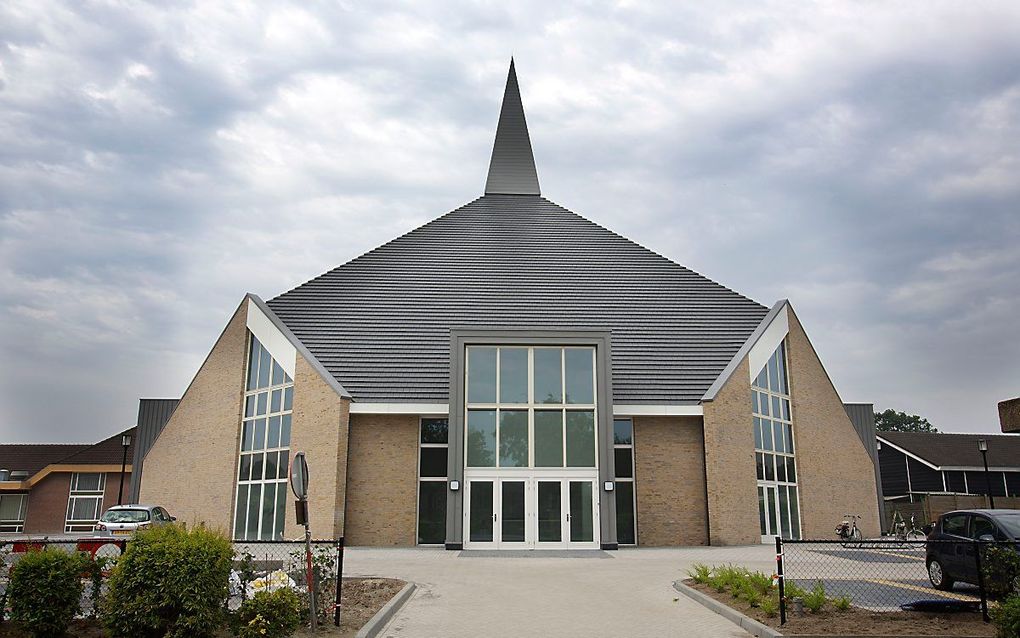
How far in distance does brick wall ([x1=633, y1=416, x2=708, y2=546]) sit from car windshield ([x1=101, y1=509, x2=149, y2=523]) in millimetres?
15878

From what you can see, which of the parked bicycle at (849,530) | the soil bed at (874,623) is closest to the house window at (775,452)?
the parked bicycle at (849,530)

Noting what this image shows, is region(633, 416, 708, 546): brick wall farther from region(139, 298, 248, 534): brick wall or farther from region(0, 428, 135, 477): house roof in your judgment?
region(0, 428, 135, 477): house roof

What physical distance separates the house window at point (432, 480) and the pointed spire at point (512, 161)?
17280mm

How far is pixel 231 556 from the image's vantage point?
9586 millimetres

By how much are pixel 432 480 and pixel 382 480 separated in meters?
1.64

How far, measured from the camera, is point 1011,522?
49.4 feet

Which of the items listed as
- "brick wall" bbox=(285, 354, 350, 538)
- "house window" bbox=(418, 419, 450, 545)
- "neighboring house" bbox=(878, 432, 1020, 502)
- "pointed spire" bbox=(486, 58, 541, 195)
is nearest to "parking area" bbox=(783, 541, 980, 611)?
"house window" bbox=(418, 419, 450, 545)

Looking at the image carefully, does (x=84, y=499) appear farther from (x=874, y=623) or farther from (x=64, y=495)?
(x=874, y=623)

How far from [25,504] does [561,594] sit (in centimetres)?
4017

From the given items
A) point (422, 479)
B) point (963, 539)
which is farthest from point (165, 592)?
point (422, 479)

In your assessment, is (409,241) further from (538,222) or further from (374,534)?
(374,534)

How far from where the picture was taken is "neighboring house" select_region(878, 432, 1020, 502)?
46.1m

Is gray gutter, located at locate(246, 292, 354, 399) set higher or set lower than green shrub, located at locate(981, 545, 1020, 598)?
higher

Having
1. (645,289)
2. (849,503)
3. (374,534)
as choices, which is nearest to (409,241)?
(645,289)
